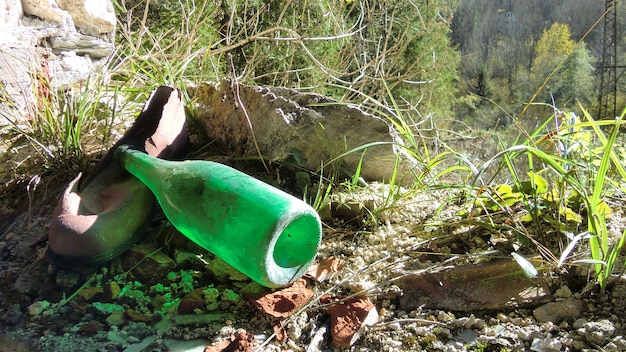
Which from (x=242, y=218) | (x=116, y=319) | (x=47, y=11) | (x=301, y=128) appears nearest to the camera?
(x=242, y=218)

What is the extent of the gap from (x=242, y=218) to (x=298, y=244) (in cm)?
12

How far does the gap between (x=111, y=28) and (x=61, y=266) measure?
3.91 ft

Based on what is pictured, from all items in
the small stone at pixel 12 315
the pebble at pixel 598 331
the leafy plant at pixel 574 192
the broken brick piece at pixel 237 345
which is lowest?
the small stone at pixel 12 315

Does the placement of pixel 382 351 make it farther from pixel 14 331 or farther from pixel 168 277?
pixel 14 331

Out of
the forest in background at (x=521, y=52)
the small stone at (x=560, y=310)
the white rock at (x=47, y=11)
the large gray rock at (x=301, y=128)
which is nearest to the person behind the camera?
the small stone at (x=560, y=310)

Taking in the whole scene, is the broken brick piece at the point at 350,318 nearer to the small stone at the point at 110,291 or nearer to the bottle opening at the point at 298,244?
the bottle opening at the point at 298,244

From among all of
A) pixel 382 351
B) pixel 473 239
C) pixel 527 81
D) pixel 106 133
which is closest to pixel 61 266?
pixel 106 133

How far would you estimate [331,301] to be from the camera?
870 mm

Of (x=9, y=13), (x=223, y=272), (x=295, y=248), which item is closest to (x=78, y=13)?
(x=9, y=13)

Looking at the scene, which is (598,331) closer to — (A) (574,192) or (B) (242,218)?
(A) (574,192)

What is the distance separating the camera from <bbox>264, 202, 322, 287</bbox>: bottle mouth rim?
737 mm

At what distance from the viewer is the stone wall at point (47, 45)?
141 centimetres

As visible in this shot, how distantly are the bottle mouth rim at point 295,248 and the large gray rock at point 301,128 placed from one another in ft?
1.10

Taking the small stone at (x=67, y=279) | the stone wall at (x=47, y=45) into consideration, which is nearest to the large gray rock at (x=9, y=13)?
the stone wall at (x=47, y=45)
